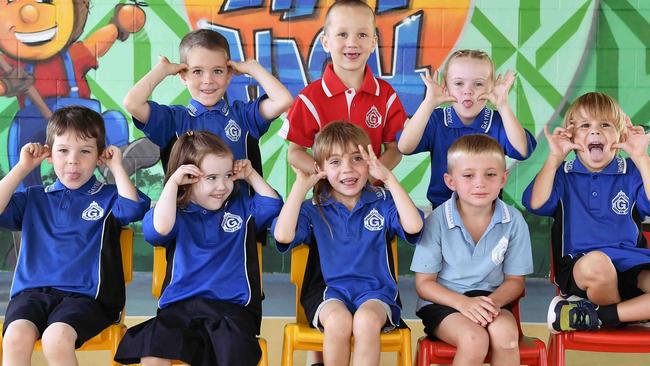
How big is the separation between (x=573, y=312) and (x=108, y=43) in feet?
12.0

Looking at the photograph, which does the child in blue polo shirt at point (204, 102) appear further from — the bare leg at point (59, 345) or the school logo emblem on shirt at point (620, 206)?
the school logo emblem on shirt at point (620, 206)

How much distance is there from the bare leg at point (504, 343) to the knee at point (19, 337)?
57.9 inches

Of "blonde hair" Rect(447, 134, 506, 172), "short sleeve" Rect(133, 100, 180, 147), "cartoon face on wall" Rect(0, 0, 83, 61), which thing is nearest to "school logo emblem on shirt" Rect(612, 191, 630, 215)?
"blonde hair" Rect(447, 134, 506, 172)

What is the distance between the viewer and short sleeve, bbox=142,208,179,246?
2844mm

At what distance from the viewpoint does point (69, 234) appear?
293 centimetres

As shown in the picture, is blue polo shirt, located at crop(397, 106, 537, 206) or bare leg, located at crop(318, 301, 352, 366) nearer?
bare leg, located at crop(318, 301, 352, 366)

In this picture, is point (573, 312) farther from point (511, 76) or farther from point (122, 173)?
point (122, 173)

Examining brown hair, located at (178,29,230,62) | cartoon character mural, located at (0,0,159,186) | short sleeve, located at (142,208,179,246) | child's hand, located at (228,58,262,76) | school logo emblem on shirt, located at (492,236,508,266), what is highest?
cartoon character mural, located at (0,0,159,186)

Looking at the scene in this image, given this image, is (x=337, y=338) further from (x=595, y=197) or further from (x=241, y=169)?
(x=595, y=197)

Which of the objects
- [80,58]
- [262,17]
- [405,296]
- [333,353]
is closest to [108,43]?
[80,58]

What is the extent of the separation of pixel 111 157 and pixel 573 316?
5.71 ft

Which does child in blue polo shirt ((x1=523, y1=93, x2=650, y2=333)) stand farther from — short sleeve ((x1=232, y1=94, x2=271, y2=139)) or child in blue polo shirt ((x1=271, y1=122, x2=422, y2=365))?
short sleeve ((x1=232, y1=94, x2=271, y2=139))

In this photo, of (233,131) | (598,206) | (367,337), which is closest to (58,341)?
(367,337)

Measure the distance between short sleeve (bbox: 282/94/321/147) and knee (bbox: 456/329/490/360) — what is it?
113cm
